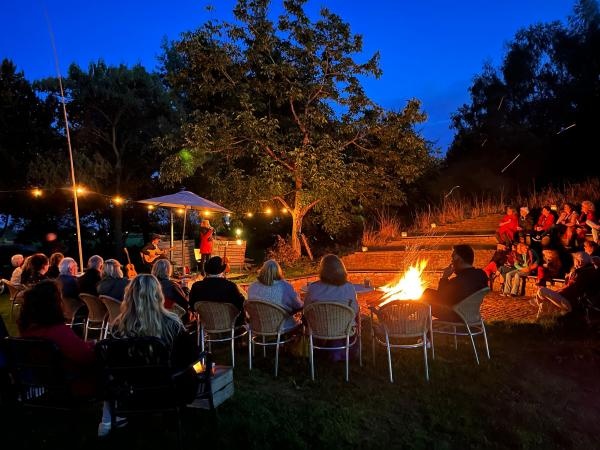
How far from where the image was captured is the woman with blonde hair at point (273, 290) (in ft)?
17.0

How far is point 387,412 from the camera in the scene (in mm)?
3945

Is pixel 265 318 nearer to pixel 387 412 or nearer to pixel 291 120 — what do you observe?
pixel 387 412

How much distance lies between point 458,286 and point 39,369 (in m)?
4.04

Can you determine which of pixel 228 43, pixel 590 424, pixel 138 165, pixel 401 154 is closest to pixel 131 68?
pixel 138 165

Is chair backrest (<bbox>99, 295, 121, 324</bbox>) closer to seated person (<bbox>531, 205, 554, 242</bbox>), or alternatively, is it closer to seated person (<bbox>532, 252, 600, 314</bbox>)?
seated person (<bbox>532, 252, 600, 314</bbox>)

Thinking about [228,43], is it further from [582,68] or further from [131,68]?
[582,68]

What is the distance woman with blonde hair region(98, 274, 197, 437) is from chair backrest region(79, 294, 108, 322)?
2.71 m

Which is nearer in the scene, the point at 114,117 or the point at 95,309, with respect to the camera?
the point at 95,309

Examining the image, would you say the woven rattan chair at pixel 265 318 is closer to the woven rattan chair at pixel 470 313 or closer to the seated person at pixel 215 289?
the seated person at pixel 215 289

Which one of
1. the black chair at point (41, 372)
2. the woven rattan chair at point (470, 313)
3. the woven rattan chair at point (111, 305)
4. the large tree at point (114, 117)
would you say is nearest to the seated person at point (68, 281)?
the woven rattan chair at point (111, 305)

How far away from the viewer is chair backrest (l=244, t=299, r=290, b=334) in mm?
4879

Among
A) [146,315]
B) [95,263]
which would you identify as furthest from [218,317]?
[95,263]

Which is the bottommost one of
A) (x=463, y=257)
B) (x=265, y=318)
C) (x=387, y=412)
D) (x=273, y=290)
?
(x=387, y=412)

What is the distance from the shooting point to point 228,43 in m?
13.5
